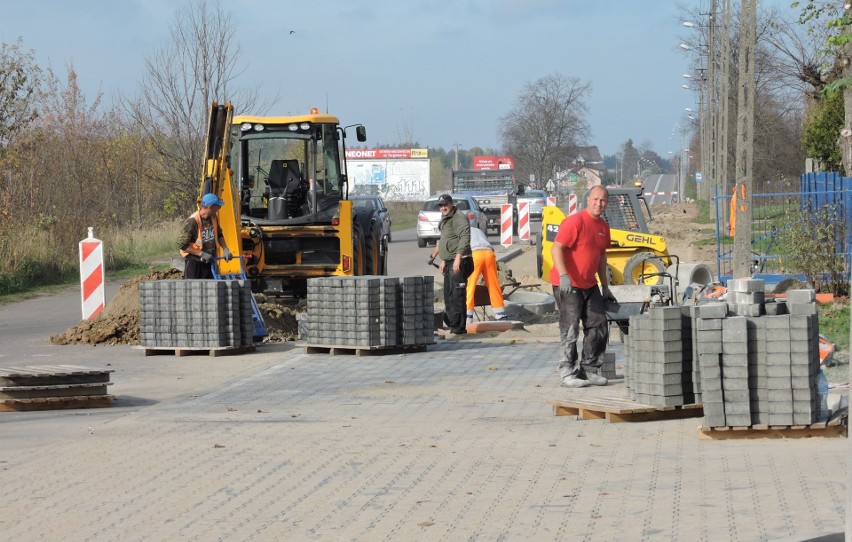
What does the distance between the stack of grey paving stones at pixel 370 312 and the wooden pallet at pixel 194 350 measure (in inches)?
34.7

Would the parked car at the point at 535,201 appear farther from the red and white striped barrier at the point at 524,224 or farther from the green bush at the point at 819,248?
the green bush at the point at 819,248

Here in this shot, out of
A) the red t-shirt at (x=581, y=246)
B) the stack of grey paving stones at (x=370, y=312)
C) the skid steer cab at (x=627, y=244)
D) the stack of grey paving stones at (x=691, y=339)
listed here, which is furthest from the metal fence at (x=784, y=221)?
the stack of grey paving stones at (x=691, y=339)

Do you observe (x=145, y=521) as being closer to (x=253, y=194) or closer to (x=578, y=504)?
(x=578, y=504)

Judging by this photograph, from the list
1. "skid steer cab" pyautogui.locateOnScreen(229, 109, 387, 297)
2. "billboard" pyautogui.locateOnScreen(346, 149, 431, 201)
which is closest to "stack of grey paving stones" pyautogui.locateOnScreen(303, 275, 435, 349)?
"skid steer cab" pyautogui.locateOnScreen(229, 109, 387, 297)

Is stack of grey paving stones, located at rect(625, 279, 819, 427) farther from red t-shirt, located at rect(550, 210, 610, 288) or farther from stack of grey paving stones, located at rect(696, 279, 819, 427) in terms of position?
red t-shirt, located at rect(550, 210, 610, 288)

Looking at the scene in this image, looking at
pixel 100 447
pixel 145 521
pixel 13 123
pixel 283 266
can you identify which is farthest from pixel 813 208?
pixel 13 123

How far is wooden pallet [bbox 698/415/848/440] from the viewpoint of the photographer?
8.21 metres

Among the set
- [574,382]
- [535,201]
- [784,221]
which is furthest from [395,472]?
[535,201]

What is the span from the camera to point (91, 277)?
17.0 metres

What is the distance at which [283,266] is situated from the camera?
60.2 ft

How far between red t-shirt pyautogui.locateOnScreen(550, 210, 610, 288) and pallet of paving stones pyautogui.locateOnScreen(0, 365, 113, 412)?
4237 millimetres

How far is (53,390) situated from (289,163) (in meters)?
9.44

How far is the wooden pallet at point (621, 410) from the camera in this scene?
9156 mm

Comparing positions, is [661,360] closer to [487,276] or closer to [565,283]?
[565,283]
